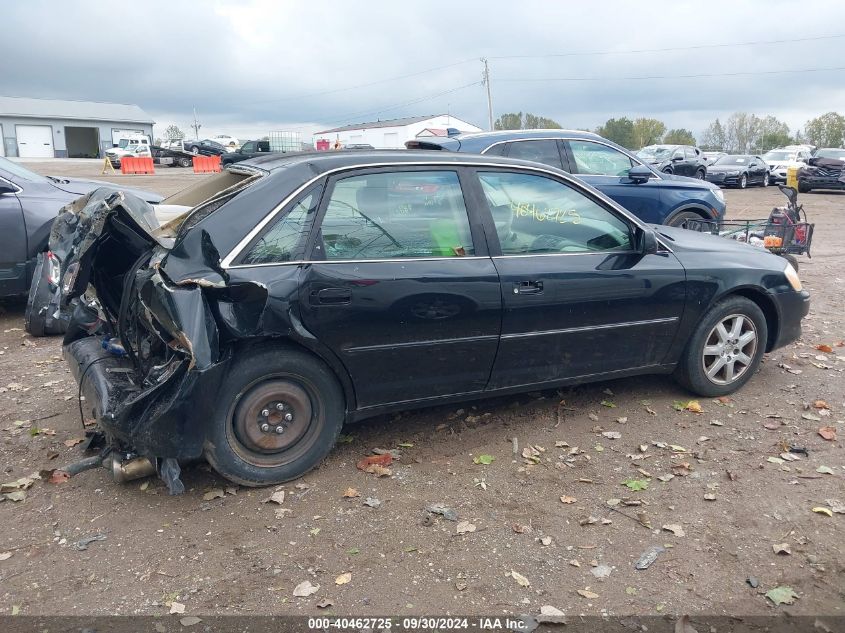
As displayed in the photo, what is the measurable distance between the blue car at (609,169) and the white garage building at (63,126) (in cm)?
6130

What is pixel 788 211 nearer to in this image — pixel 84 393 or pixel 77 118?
pixel 84 393

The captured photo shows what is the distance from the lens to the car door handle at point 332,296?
3732mm

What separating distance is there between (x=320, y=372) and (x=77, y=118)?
6749cm

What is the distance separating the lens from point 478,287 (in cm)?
409

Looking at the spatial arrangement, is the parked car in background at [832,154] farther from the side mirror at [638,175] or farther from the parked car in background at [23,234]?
the parked car in background at [23,234]

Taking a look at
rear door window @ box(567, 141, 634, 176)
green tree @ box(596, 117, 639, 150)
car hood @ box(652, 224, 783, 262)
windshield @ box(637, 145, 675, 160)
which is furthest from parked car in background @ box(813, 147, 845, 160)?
green tree @ box(596, 117, 639, 150)

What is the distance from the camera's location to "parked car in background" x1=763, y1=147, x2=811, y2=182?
28250mm

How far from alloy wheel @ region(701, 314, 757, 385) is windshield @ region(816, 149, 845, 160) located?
22.6 meters

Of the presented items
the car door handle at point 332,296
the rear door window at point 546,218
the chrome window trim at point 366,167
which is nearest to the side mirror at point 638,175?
the chrome window trim at point 366,167

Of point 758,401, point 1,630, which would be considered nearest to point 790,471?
point 758,401

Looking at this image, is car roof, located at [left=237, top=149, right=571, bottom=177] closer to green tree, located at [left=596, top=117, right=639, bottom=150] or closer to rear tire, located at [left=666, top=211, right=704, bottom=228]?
rear tire, located at [left=666, top=211, right=704, bottom=228]

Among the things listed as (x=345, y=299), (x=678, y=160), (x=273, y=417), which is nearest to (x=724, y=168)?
(x=678, y=160)

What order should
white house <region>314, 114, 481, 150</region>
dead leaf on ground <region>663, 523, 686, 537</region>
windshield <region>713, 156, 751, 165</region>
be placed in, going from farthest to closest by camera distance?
white house <region>314, 114, 481, 150</region>
windshield <region>713, 156, 751, 165</region>
dead leaf on ground <region>663, 523, 686, 537</region>

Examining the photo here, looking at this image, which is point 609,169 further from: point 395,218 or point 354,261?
point 354,261
